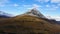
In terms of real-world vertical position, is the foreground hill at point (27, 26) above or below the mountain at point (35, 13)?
below

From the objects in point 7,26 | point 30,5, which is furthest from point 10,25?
point 30,5

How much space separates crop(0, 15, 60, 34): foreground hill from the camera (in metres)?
4.45

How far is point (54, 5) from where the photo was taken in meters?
4.68

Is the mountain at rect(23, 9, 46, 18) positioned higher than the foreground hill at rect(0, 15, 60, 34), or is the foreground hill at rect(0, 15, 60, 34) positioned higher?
the mountain at rect(23, 9, 46, 18)

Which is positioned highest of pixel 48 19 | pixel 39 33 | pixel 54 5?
pixel 54 5

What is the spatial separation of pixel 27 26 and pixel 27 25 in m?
0.02

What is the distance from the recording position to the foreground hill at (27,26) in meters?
4.45

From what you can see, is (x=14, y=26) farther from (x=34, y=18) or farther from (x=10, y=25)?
(x=34, y=18)

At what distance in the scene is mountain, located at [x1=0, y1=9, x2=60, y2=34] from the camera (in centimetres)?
445

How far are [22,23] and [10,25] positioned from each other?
0.29 metres

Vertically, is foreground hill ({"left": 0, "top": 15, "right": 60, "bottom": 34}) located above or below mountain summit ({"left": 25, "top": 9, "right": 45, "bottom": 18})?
below

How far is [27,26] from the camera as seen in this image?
4.50m

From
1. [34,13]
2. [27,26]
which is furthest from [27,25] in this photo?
[34,13]

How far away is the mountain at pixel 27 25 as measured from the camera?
14.6 ft
